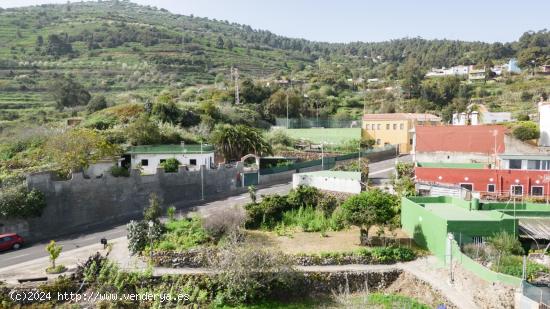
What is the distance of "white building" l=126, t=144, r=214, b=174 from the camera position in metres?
37.9

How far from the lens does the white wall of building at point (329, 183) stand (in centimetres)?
3133

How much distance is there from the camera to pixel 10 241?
968 inches

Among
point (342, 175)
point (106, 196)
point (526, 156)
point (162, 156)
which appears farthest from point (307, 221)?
point (162, 156)

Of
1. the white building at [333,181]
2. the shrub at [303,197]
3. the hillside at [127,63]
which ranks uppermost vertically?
the hillside at [127,63]

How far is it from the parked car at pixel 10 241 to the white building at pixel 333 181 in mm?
17055

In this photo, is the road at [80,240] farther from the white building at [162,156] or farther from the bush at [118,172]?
the white building at [162,156]

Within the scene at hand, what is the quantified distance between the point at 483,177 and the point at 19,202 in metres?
27.6

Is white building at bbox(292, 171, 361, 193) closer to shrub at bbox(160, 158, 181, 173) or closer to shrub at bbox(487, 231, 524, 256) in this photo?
shrub at bbox(160, 158, 181, 173)

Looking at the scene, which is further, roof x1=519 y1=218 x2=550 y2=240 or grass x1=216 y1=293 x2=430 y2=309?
roof x1=519 y1=218 x2=550 y2=240

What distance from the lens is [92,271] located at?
19.9m

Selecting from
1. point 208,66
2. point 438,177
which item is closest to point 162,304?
point 438,177

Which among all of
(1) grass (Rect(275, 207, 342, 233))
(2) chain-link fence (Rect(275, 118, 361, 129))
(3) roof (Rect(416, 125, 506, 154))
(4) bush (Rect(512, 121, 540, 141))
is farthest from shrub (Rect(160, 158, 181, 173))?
(2) chain-link fence (Rect(275, 118, 361, 129))

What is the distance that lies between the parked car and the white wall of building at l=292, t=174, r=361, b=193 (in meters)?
17.1

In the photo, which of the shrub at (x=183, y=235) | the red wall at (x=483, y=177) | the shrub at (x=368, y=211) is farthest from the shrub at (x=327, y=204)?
the shrub at (x=183, y=235)
